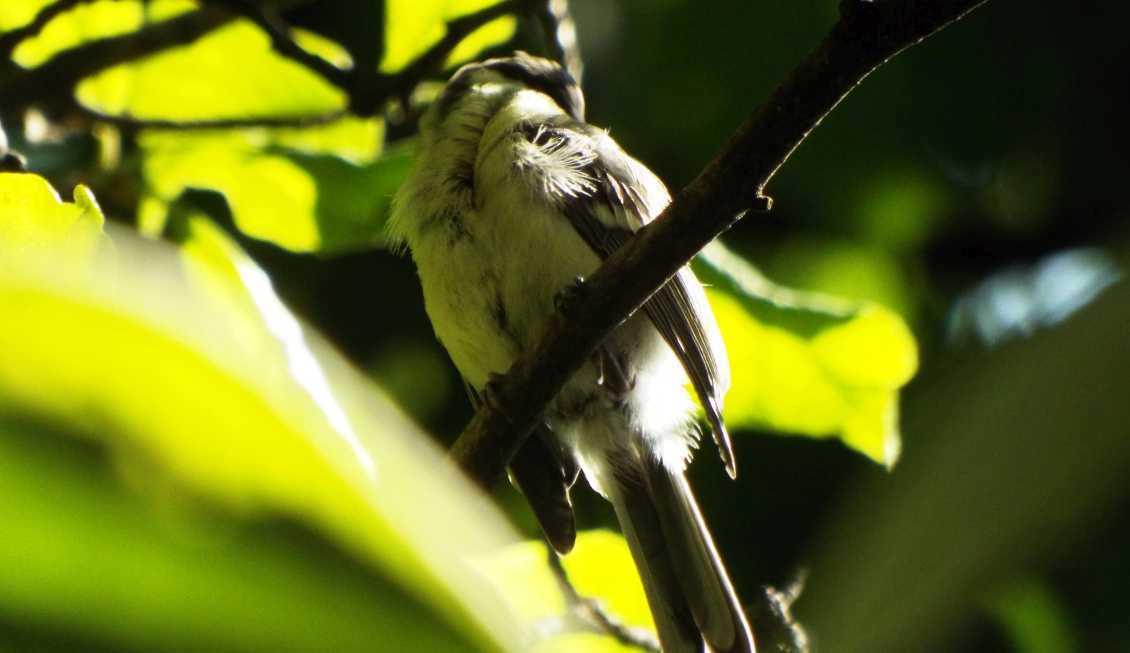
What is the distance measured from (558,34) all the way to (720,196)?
196cm

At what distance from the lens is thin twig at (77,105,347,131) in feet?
10.6

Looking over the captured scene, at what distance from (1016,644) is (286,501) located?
1.36 feet

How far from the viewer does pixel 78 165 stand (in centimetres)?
361

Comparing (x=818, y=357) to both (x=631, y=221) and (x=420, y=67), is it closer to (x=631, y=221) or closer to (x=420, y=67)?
(x=631, y=221)

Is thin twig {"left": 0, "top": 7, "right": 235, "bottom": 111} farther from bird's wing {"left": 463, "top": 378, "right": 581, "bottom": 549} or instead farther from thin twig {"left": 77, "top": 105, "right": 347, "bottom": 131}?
bird's wing {"left": 463, "top": 378, "right": 581, "bottom": 549}

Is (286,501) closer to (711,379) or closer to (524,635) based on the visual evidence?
(524,635)

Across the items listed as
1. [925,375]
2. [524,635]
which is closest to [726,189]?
[524,635]

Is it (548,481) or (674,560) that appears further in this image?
(548,481)

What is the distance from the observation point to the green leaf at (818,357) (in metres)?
2.84

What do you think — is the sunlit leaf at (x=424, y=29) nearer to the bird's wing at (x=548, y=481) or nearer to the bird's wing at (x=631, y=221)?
the bird's wing at (x=631, y=221)

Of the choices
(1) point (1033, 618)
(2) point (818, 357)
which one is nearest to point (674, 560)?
(2) point (818, 357)

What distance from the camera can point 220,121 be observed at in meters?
3.28

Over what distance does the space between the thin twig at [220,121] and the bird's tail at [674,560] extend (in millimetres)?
1203

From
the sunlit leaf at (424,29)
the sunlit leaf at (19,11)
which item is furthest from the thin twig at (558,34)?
the sunlit leaf at (19,11)
